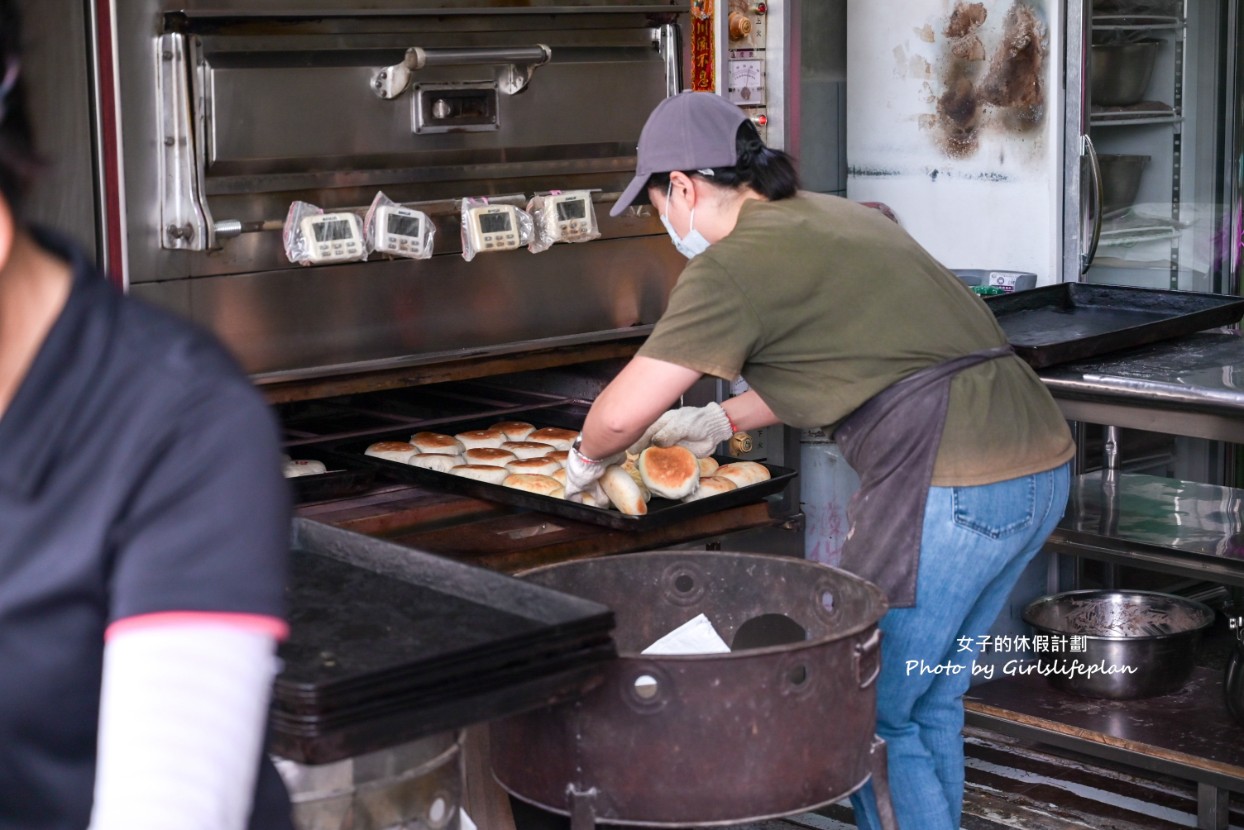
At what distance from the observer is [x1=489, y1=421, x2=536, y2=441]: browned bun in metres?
3.68

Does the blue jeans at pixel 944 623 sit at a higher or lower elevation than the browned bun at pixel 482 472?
lower

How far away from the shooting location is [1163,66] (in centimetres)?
502

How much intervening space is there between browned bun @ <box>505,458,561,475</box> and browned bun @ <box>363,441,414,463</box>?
24cm

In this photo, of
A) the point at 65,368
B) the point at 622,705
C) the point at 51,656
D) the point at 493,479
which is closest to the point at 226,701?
the point at 51,656

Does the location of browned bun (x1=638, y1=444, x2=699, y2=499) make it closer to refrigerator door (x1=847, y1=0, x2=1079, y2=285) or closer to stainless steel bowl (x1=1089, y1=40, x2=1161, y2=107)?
refrigerator door (x1=847, y1=0, x2=1079, y2=285)

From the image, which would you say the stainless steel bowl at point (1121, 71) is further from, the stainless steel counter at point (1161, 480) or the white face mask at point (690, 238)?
the white face mask at point (690, 238)

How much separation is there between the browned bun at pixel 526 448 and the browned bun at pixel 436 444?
0.12m

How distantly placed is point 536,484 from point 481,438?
17.9 inches

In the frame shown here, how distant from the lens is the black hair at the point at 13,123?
0.89 m

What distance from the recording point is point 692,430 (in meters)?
3.43

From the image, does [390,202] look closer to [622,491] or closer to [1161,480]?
[622,491]

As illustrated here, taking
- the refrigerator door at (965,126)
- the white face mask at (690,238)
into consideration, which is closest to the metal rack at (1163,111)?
the refrigerator door at (965,126)

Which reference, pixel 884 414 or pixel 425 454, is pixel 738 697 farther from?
pixel 425 454

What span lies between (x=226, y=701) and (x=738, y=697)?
128 centimetres
